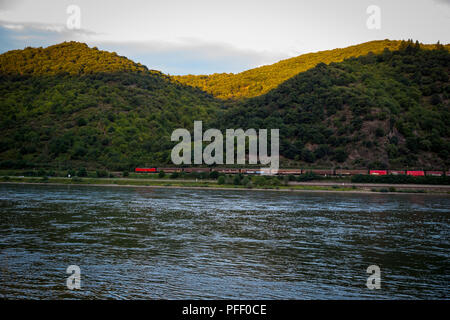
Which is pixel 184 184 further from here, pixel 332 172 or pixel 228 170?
pixel 332 172

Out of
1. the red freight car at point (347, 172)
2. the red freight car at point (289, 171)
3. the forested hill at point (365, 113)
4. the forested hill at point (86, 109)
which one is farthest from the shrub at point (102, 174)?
the red freight car at point (347, 172)

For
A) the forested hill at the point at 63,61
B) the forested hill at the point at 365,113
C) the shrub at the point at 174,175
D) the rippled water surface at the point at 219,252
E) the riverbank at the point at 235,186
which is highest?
the forested hill at the point at 63,61

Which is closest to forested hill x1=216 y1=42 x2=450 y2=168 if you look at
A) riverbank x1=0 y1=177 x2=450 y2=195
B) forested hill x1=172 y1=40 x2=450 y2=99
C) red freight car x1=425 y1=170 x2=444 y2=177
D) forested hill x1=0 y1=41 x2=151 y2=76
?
red freight car x1=425 y1=170 x2=444 y2=177

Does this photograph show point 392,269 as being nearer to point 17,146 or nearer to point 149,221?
point 149,221

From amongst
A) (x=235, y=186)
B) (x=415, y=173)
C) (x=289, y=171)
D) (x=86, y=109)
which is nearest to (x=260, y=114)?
(x=289, y=171)

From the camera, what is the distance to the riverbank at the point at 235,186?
240 feet

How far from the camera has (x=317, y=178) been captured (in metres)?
81.0

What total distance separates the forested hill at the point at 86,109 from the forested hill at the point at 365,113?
2582 centimetres

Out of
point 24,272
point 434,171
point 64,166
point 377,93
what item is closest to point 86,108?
point 64,166

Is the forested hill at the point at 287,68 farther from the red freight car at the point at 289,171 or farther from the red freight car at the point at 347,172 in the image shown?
the red freight car at the point at 347,172

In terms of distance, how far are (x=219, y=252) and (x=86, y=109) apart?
106581 mm

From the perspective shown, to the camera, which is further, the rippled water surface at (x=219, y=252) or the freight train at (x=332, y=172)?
the freight train at (x=332, y=172)

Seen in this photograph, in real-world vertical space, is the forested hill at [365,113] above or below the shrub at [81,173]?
above
